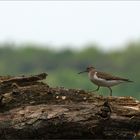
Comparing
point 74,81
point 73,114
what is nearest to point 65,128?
point 73,114

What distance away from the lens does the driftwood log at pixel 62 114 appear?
17172 millimetres

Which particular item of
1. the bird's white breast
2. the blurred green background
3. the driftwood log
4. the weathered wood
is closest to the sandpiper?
the bird's white breast

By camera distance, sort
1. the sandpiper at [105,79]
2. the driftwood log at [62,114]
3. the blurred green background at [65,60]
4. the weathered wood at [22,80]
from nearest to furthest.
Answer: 1. the driftwood log at [62,114]
2. the weathered wood at [22,80]
3. the sandpiper at [105,79]
4. the blurred green background at [65,60]

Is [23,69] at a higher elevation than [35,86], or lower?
lower

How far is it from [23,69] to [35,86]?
128601mm

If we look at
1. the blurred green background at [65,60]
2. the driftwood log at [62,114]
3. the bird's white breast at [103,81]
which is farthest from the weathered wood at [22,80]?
the blurred green background at [65,60]

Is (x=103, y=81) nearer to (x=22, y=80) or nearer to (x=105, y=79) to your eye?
(x=105, y=79)

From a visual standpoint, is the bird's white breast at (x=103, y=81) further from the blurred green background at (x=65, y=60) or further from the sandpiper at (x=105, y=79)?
the blurred green background at (x=65, y=60)

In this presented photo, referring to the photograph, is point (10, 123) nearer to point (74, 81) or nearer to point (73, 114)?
point (73, 114)

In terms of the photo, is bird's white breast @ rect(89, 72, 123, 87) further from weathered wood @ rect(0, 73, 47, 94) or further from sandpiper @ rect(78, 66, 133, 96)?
weathered wood @ rect(0, 73, 47, 94)

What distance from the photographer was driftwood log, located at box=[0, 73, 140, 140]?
1717 cm

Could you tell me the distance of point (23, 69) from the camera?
14638 centimetres

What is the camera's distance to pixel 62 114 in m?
17.3

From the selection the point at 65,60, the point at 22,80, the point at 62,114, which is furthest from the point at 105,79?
the point at 65,60
